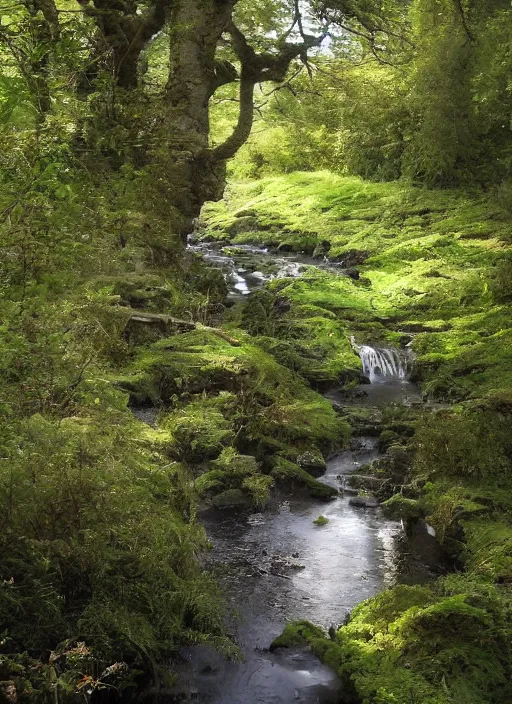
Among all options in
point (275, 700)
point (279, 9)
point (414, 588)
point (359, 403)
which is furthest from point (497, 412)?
point (279, 9)

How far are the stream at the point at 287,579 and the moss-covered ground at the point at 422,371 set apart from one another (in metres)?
0.19

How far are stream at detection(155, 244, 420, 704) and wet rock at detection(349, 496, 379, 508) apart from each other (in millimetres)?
62

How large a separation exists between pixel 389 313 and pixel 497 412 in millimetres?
5542

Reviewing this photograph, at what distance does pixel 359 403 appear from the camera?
388 inches

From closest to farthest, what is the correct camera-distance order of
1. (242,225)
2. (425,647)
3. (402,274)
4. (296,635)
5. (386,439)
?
1. (425,647)
2. (296,635)
3. (386,439)
4. (402,274)
5. (242,225)

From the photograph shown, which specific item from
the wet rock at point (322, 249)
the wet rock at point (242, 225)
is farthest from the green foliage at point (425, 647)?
the wet rock at point (242, 225)

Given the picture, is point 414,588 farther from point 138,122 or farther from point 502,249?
point 502,249

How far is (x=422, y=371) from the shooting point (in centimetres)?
1066

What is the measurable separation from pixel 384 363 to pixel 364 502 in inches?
169

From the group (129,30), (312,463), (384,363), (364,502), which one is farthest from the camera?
(384,363)

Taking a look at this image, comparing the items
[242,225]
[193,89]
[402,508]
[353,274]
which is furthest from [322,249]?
[402,508]

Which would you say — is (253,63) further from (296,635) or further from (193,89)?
(296,635)

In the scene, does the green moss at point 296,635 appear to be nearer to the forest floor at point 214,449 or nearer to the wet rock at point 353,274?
the forest floor at point 214,449

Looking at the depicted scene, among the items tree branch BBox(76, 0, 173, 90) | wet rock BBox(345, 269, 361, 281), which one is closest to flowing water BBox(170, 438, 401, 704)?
tree branch BBox(76, 0, 173, 90)
